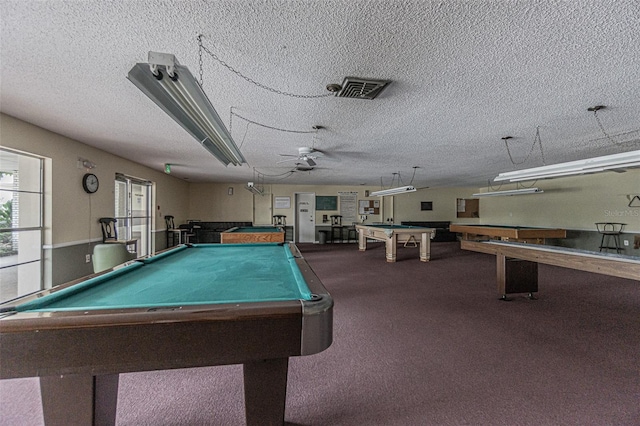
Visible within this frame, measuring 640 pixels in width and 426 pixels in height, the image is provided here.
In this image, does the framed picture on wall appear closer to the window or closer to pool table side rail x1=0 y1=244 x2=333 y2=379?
the window

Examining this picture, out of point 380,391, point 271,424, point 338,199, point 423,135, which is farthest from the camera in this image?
point 338,199

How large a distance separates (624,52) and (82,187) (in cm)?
644

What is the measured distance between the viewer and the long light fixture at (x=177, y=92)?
3.91 ft

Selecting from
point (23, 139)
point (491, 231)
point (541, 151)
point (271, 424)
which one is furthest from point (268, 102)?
point (491, 231)

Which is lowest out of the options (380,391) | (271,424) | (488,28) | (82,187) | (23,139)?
(380,391)

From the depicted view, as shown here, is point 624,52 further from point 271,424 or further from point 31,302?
point 31,302

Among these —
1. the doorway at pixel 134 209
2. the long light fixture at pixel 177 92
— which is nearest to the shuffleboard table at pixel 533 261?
the long light fixture at pixel 177 92

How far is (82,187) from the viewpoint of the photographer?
173 inches

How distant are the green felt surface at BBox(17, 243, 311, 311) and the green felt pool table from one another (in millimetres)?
11

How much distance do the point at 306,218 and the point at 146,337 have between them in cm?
963

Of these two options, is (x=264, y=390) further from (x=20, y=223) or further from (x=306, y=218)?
(x=306, y=218)

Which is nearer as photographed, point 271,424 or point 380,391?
point 271,424

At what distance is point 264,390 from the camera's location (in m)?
1.31

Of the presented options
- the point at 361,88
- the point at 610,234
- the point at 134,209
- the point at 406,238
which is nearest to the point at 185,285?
the point at 361,88
